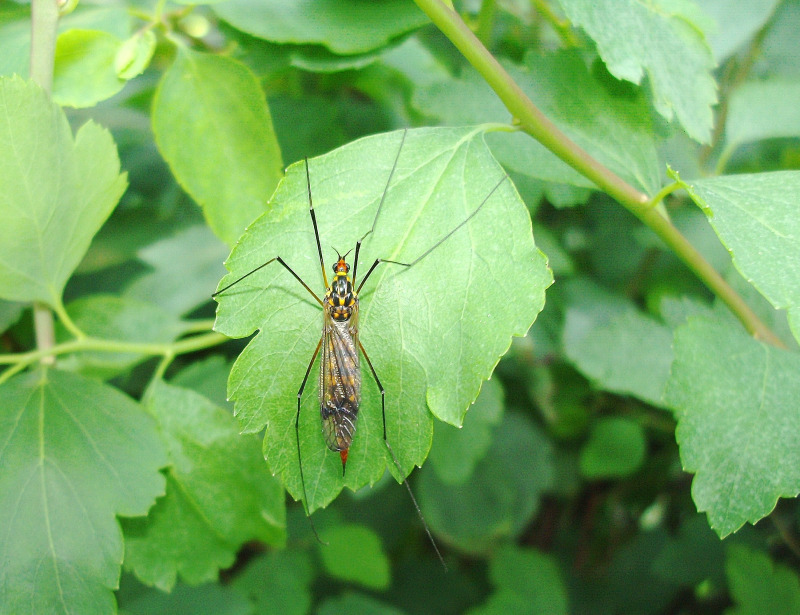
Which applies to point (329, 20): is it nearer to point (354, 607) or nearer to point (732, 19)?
point (732, 19)

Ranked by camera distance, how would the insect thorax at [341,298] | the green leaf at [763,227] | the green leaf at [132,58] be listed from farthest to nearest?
the insect thorax at [341,298] → the green leaf at [132,58] → the green leaf at [763,227]

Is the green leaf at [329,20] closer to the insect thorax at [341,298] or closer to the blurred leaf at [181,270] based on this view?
the insect thorax at [341,298]

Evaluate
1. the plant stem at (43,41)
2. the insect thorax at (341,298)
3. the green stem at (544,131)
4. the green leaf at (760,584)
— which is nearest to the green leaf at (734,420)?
the green stem at (544,131)

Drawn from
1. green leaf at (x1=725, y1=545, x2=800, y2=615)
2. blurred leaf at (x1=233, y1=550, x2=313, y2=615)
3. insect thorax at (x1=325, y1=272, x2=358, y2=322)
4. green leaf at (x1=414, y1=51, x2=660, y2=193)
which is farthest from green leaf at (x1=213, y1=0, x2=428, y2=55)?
green leaf at (x1=725, y1=545, x2=800, y2=615)

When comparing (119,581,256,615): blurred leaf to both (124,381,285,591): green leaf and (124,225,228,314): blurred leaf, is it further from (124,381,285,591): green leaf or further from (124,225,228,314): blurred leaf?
(124,225,228,314): blurred leaf

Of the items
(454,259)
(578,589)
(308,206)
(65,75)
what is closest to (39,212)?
(65,75)

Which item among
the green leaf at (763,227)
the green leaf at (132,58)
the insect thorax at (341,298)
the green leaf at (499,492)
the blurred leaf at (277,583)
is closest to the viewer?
the green leaf at (763,227)

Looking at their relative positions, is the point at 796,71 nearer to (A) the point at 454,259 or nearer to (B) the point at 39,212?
(A) the point at 454,259
